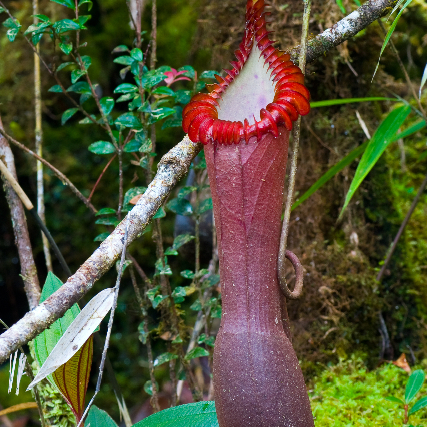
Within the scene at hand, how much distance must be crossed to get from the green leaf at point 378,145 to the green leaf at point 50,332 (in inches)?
28.7

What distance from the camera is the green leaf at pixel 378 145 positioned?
1.18m

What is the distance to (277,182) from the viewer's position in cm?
75

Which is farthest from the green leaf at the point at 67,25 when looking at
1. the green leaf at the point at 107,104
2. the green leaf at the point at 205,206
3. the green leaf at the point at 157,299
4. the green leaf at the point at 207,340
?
the green leaf at the point at 207,340

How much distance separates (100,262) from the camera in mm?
667

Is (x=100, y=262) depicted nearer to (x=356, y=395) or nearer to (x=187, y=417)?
(x=187, y=417)

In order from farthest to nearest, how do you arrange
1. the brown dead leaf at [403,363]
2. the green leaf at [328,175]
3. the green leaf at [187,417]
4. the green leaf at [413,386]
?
the brown dead leaf at [403,363], the green leaf at [328,175], the green leaf at [413,386], the green leaf at [187,417]

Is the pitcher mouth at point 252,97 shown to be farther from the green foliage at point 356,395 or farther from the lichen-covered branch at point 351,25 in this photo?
the green foliage at point 356,395

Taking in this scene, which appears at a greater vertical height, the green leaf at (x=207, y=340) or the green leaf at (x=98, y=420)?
the green leaf at (x=207, y=340)

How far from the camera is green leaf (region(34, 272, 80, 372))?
0.90 meters

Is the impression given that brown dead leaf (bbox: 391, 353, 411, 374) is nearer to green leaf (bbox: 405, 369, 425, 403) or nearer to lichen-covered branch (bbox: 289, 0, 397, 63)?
green leaf (bbox: 405, 369, 425, 403)

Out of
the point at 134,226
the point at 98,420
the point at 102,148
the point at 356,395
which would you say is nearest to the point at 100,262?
the point at 134,226

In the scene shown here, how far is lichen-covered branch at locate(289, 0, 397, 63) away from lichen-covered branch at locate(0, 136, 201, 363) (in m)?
0.32

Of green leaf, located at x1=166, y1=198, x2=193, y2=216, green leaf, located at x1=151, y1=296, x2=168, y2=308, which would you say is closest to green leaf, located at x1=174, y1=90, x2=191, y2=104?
green leaf, located at x1=166, y1=198, x2=193, y2=216

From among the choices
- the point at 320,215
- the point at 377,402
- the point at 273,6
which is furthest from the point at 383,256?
the point at 273,6
